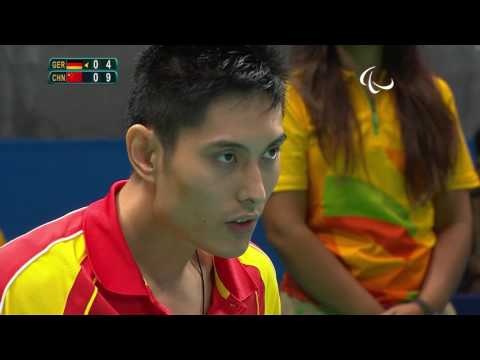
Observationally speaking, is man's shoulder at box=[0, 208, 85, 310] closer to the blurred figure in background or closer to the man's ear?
the man's ear

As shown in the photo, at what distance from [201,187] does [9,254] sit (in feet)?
1.01

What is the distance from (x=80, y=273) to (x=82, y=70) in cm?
39

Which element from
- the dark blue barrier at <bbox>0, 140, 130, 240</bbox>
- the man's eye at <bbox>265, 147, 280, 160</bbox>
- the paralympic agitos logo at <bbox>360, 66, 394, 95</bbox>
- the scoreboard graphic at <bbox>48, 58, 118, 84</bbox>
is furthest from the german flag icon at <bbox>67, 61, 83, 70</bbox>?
the paralympic agitos logo at <bbox>360, 66, 394, 95</bbox>

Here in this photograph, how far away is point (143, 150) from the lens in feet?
4.49

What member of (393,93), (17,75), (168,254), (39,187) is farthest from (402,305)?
(17,75)

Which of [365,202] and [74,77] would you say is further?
[365,202]

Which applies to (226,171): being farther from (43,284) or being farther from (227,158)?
(43,284)

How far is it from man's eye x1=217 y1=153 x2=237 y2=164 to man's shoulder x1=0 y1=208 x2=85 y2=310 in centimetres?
26

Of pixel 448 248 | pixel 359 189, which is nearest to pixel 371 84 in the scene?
pixel 359 189

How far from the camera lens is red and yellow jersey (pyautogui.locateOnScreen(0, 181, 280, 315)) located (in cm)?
128

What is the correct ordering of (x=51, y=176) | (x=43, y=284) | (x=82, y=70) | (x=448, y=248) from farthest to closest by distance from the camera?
(x=448, y=248) < (x=51, y=176) < (x=82, y=70) < (x=43, y=284)

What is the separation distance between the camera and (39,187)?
1807 mm

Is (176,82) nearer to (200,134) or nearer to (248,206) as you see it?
(200,134)

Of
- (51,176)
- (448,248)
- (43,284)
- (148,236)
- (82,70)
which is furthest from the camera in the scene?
(448,248)
